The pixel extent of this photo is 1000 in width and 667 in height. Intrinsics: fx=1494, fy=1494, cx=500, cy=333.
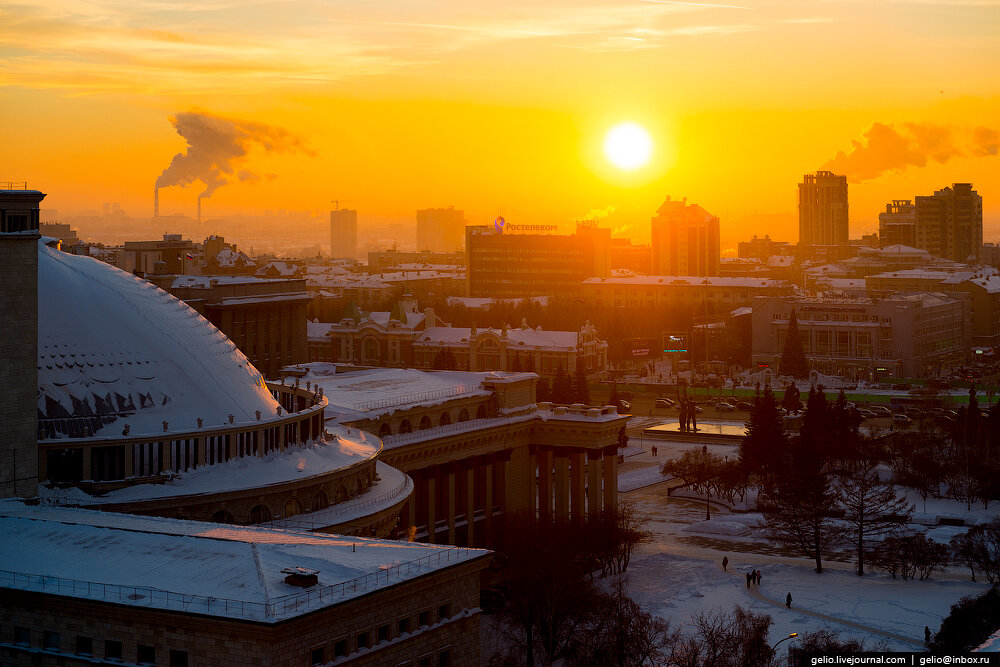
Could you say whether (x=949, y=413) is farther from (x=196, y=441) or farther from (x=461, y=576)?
(x=461, y=576)

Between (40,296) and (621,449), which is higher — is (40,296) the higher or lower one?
the higher one

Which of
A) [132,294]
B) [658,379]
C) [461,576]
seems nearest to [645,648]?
[461,576]

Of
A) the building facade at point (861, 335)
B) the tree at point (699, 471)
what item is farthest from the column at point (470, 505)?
the building facade at point (861, 335)

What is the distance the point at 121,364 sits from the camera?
191ft

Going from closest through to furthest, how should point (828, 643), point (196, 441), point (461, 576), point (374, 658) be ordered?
point (374, 658) < point (461, 576) < point (828, 643) < point (196, 441)

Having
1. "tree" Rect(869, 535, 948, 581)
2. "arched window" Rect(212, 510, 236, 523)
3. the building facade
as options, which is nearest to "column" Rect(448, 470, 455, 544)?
"tree" Rect(869, 535, 948, 581)

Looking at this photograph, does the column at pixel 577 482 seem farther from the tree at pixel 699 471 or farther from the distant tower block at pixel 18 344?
the distant tower block at pixel 18 344

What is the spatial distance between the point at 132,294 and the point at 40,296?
4633mm

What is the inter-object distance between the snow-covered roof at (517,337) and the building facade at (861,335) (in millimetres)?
26407

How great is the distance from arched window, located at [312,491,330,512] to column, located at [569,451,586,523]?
27.3m

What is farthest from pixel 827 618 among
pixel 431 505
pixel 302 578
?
pixel 302 578

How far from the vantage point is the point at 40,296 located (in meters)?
58.5

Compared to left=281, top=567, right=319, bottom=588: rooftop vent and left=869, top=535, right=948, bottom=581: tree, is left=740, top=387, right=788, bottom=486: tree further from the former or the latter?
left=281, top=567, right=319, bottom=588: rooftop vent

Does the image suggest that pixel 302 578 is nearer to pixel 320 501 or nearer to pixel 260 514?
pixel 260 514
